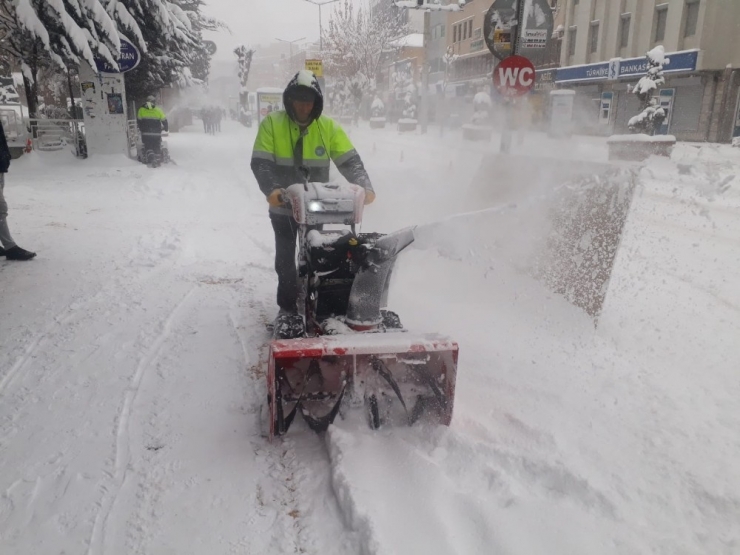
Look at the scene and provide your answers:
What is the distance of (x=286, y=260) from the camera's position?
14.0 feet

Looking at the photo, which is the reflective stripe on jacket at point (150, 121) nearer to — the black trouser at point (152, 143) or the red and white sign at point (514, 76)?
the black trouser at point (152, 143)

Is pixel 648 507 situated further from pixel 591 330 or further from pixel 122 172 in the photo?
pixel 122 172

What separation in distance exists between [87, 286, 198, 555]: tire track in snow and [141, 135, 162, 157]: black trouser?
41.0ft

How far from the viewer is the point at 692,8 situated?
26234 millimetres

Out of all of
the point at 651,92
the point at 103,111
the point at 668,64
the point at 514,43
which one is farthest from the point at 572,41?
the point at 103,111

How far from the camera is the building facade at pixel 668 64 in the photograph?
83.3 ft

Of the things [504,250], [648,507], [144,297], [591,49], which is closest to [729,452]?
[648,507]

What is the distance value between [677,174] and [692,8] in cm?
2707

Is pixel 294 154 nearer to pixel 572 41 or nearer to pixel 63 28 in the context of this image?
pixel 63 28

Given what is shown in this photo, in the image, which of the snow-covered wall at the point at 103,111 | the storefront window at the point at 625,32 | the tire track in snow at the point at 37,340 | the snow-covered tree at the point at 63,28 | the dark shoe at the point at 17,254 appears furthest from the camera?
the storefront window at the point at 625,32

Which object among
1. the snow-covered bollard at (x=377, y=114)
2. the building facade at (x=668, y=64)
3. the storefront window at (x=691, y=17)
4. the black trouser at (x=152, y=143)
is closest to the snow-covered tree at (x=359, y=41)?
the snow-covered bollard at (x=377, y=114)

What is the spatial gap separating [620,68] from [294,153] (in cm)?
3161

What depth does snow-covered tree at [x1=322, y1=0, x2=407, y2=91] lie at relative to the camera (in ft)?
147

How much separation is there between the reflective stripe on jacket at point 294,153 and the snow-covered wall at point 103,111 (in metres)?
13.0
